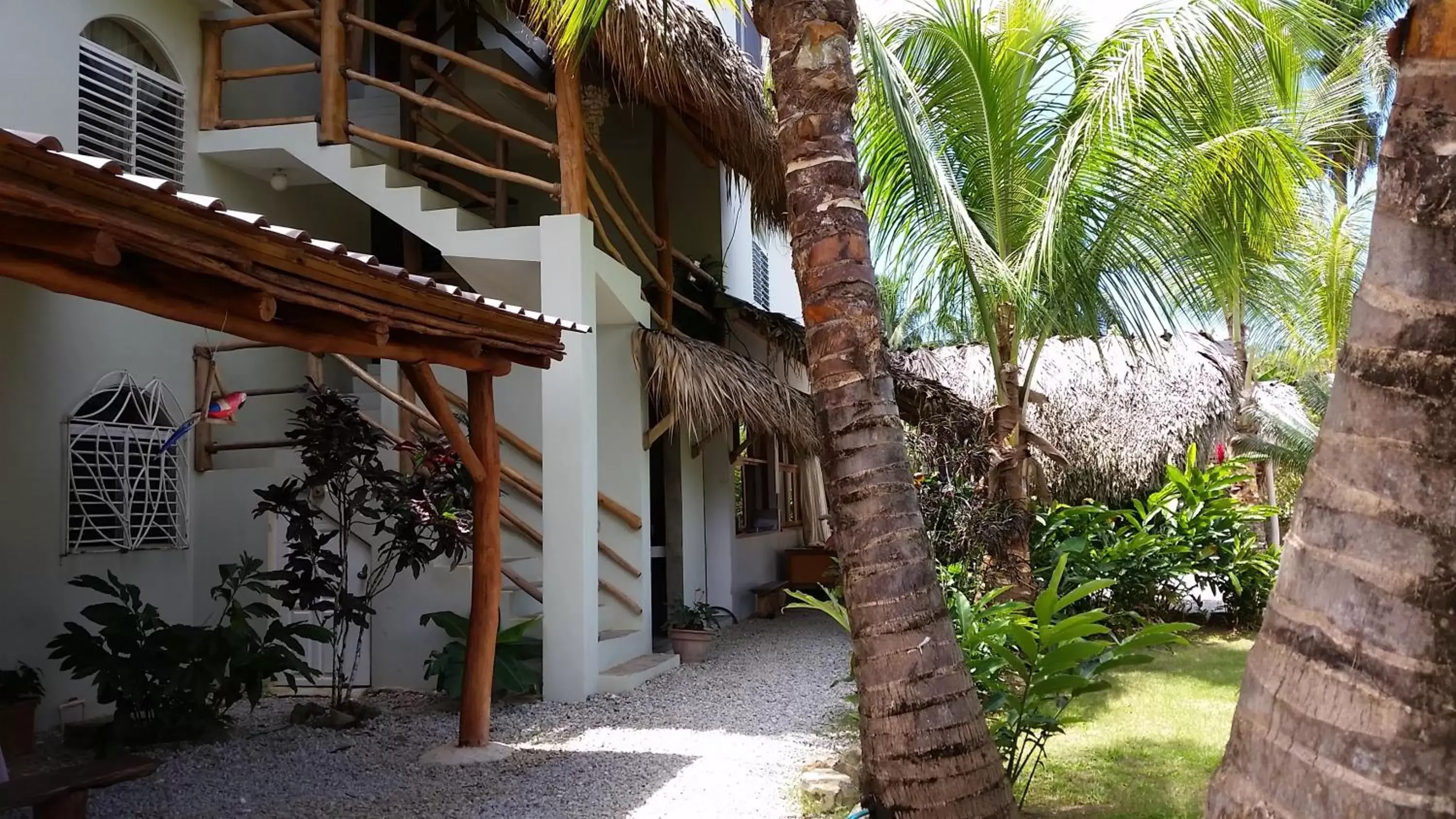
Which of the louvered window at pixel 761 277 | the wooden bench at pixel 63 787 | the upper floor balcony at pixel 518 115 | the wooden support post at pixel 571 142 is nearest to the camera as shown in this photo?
the wooden bench at pixel 63 787

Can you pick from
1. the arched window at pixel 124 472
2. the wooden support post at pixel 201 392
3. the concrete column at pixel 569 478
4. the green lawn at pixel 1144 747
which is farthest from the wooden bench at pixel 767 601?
the arched window at pixel 124 472

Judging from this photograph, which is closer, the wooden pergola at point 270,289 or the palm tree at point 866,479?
the wooden pergola at point 270,289

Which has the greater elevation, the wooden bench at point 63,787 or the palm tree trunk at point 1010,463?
the palm tree trunk at point 1010,463

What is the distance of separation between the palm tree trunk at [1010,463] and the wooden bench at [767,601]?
3788mm

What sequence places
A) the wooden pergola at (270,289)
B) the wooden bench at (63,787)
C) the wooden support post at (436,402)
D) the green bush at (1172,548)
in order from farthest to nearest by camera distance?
the green bush at (1172,548), the wooden support post at (436,402), the wooden bench at (63,787), the wooden pergola at (270,289)

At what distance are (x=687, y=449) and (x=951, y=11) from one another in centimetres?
422

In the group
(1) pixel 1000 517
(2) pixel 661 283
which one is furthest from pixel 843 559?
(2) pixel 661 283

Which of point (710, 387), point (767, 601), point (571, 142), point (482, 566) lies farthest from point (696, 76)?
point (767, 601)

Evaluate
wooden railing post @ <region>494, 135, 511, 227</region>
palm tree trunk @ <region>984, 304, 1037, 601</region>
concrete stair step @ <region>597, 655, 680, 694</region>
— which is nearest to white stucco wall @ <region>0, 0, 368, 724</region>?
wooden railing post @ <region>494, 135, 511, 227</region>

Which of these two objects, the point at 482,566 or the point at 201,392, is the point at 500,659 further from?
the point at 201,392

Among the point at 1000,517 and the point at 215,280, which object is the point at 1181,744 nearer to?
the point at 1000,517

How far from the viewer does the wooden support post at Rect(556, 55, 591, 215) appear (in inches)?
257

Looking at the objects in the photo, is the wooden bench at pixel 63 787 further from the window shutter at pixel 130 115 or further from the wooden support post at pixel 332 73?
the wooden support post at pixel 332 73

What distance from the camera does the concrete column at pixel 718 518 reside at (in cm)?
991
